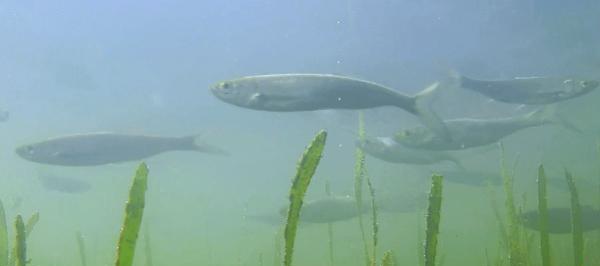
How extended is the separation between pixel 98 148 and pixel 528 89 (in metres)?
6.16

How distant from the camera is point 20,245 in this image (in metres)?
2.25

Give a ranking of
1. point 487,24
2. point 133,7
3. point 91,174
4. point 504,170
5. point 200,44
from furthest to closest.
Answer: point 91,174 < point 200,44 < point 133,7 < point 487,24 < point 504,170

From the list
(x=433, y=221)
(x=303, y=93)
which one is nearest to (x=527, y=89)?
(x=303, y=93)

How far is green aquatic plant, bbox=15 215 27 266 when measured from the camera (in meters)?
2.20

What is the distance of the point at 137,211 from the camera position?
6.06 ft

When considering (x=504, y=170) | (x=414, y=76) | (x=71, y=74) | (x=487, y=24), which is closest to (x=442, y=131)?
(x=504, y=170)

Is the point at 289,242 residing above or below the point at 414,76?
below

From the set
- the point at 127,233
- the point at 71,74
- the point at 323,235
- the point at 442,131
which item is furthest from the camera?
the point at 323,235

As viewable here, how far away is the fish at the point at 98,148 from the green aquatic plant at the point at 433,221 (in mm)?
5374

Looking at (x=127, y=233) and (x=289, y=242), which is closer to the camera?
(x=127, y=233)

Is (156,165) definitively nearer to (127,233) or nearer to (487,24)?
(487,24)

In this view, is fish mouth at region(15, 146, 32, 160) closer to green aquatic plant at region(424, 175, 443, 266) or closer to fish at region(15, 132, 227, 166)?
fish at region(15, 132, 227, 166)

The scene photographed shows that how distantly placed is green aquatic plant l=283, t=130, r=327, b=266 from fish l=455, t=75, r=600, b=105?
6196 millimetres

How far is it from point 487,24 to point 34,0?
55.8ft
